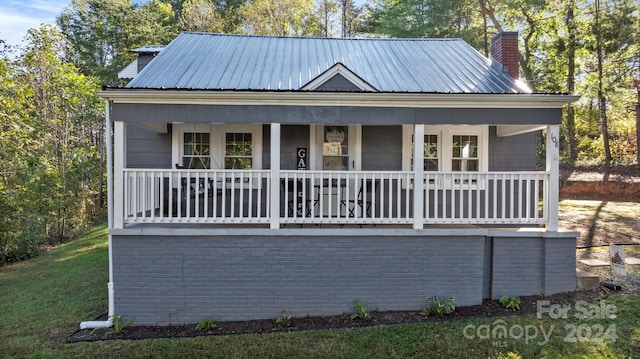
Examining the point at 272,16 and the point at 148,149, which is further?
the point at 272,16

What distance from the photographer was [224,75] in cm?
672

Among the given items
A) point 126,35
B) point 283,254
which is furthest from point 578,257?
point 126,35

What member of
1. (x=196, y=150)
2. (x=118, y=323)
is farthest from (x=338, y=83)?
(x=118, y=323)

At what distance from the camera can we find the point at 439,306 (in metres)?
5.29

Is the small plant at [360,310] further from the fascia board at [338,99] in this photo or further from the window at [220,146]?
the window at [220,146]

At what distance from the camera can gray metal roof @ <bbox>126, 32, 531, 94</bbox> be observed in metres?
6.40

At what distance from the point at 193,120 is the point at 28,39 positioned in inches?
481

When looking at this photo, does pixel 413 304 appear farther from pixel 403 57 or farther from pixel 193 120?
pixel 403 57

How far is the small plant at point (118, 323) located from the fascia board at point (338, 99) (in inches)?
131

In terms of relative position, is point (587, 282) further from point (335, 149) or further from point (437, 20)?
point (437, 20)

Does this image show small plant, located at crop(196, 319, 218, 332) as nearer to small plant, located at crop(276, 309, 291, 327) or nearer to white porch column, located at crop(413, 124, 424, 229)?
small plant, located at crop(276, 309, 291, 327)

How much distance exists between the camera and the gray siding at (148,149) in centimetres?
710

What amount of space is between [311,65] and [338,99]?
255cm

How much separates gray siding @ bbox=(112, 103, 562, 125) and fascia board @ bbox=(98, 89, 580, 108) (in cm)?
7
